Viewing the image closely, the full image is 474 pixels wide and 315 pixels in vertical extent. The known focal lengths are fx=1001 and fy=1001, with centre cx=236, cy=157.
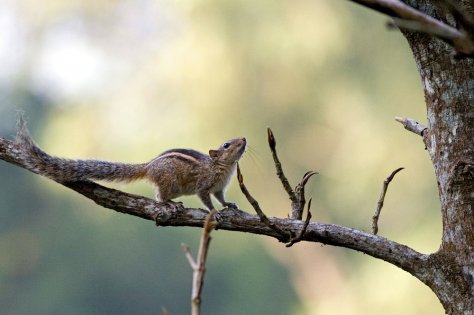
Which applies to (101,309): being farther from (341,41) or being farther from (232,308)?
(341,41)

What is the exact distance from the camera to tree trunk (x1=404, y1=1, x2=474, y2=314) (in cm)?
292

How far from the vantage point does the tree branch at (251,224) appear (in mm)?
2949

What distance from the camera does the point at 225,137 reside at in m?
15.0

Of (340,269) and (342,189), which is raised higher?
(342,189)

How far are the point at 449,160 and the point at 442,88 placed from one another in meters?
0.22

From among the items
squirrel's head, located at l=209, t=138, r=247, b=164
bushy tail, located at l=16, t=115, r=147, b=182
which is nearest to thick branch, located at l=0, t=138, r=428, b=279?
bushy tail, located at l=16, t=115, r=147, b=182

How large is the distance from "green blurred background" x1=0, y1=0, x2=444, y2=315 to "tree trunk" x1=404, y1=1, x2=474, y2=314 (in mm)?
Answer: 11249

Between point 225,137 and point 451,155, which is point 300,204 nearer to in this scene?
point 451,155

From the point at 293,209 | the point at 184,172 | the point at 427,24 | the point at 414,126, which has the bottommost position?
the point at 427,24

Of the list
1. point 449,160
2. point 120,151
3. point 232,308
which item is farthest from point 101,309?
point 449,160

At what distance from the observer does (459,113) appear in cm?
300

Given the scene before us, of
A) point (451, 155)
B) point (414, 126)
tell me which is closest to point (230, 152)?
point (414, 126)

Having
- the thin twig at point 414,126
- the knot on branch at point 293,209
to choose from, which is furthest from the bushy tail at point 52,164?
the thin twig at point 414,126

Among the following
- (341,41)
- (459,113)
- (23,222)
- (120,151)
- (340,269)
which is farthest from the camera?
(23,222)
